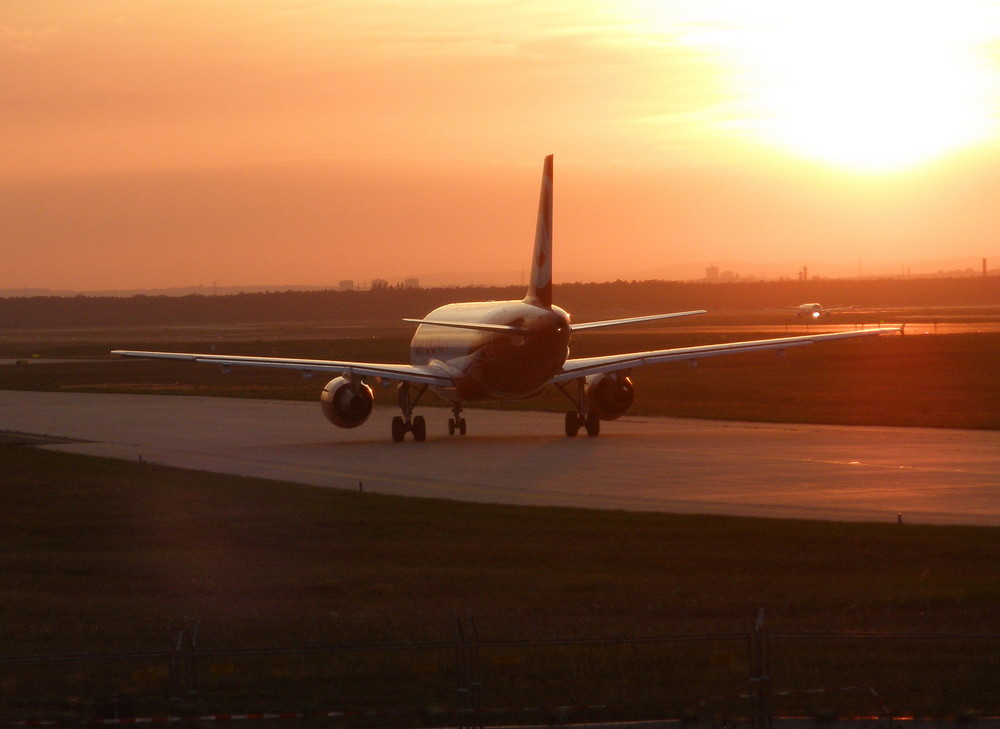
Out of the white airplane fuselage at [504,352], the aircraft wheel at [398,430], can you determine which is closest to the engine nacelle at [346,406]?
the aircraft wheel at [398,430]

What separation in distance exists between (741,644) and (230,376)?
68627 millimetres

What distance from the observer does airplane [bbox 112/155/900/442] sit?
134 ft

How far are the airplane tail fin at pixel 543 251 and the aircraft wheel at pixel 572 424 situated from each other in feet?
12.0

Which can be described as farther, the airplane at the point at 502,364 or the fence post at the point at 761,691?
the airplane at the point at 502,364

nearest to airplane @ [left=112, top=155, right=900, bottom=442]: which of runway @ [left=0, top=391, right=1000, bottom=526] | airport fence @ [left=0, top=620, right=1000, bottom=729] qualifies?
runway @ [left=0, top=391, right=1000, bottom=526]

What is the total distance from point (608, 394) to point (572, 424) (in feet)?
7.53

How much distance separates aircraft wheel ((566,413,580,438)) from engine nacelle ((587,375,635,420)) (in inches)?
55.8

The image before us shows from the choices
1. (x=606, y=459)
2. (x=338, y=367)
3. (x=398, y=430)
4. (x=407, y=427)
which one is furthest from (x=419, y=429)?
(x=606, y=459)

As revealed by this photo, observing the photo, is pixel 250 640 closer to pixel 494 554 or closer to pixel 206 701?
pixel 206 701

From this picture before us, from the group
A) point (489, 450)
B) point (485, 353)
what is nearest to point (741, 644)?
point (489, 450)

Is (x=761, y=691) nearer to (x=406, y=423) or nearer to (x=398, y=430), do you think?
(x=398, y=430)

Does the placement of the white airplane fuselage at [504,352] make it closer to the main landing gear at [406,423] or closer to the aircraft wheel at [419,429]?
the main landing gear at [406,423]

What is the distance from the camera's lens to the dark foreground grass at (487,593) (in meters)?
13.3

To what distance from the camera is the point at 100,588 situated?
18.9 meters
